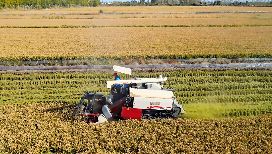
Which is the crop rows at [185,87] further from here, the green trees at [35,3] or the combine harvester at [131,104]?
the green trees at [35,3]

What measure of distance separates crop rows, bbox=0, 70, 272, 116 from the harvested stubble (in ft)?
7.20

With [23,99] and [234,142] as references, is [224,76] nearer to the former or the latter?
[234,142]

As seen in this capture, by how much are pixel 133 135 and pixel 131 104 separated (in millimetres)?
1272

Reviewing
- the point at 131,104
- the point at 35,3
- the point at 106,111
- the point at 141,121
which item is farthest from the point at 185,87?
the point at 35,3

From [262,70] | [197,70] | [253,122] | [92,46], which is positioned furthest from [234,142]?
[92,46]

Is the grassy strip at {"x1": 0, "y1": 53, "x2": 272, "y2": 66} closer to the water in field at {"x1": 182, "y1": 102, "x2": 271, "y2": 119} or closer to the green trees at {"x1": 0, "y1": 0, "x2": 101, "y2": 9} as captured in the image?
the water in field at {"x1": 182, "y1": 102, "x2": 271, "y2": 119}

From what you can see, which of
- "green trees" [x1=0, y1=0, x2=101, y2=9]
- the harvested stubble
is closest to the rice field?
the harvested stubble

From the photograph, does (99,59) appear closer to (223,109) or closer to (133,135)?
(223,109)

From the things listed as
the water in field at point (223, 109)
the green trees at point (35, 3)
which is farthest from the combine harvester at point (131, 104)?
the green trees at point (35, 3)

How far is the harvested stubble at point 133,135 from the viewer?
8820 millimetres

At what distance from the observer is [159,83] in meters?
12.0

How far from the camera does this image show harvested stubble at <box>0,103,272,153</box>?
8820 mm

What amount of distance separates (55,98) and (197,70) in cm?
963

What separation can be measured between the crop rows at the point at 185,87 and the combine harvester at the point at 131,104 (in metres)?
2.31
